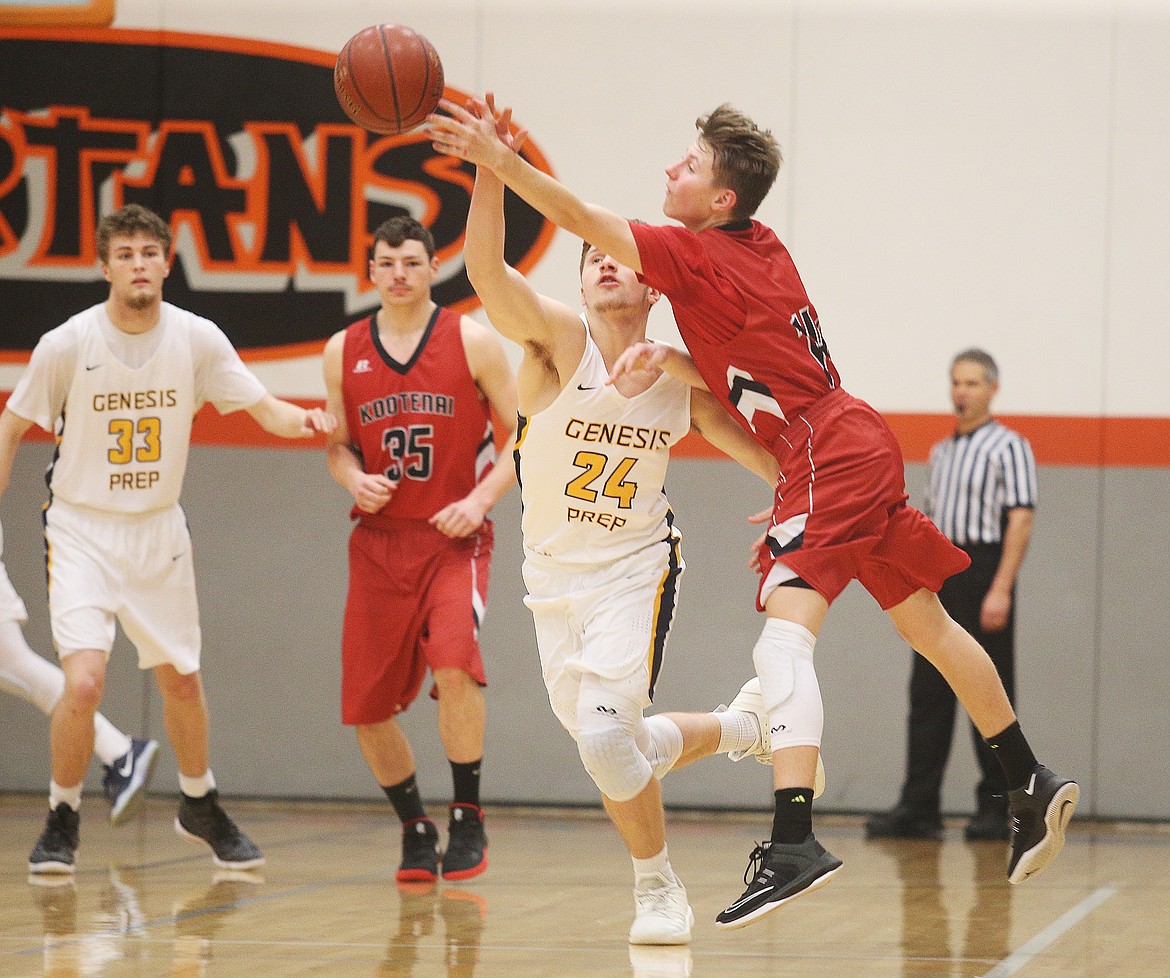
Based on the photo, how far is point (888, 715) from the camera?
7.98m

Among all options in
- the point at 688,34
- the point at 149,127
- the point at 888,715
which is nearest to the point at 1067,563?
the point at 888,715

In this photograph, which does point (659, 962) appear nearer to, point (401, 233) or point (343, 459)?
point (343, 459)

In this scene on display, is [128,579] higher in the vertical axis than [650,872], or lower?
higher

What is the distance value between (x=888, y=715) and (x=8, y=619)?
4175mm

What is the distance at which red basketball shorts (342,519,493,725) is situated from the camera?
572 cm

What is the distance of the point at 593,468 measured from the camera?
4.53 metres

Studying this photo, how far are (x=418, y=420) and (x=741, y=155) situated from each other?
2.06 m

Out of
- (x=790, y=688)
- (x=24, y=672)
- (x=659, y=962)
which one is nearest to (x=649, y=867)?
(x=659, y=962)

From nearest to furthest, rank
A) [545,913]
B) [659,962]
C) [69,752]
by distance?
[659,962]
[545,913]
[69,752]

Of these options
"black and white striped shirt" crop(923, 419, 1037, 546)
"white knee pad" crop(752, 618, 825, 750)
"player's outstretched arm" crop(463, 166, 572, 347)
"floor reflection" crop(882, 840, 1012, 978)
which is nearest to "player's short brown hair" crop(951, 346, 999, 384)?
"black and white striped shirt" crop(923, 419, 1037, 546)

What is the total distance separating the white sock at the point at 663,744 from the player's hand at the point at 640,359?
1075 mm

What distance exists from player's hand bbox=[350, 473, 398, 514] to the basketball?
1646mm

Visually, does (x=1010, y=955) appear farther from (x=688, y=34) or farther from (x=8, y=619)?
(x=688, y=34)

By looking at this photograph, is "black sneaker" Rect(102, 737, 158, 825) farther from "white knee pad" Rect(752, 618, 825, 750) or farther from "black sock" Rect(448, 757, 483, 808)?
"white knee pad" Rect(752, 618, 825, 750)
